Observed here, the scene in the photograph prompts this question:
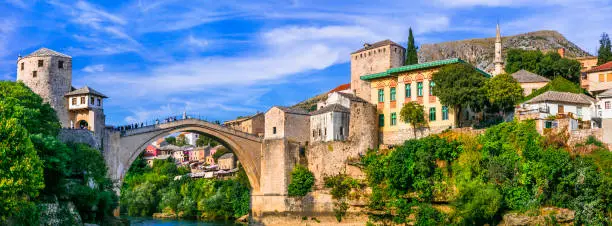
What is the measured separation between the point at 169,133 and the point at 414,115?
15935mm

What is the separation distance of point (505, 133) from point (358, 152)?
1059 cm

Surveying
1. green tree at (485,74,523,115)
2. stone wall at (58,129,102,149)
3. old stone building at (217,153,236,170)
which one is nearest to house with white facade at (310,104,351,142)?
green tree at (485,74,523,115)

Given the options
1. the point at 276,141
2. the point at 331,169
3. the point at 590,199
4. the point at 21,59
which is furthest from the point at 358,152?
the point at 21,59

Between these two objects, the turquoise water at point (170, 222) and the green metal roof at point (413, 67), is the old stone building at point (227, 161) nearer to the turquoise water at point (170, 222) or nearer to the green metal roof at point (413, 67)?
the turquoise water at point (170, 222)

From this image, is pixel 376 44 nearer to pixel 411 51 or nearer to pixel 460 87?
pixel 411 51

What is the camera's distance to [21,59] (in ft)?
125

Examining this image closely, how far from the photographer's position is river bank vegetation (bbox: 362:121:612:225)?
32156mm

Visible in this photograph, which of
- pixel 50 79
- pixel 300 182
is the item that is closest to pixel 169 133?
pixel 50 79

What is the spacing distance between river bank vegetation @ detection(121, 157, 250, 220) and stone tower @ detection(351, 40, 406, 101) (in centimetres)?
1157

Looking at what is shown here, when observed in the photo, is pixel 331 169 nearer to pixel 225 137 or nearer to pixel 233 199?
pixel 225 137

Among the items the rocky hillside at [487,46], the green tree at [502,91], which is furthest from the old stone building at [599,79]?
the rocky hillside at [487,46]

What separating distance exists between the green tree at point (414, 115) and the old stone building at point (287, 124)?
7.19 meters

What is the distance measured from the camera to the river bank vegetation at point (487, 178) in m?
32.2

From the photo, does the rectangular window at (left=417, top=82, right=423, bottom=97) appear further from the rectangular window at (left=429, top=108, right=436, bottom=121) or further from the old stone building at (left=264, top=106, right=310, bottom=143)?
the old stone building at (left=264, top=106, right=310, bottom=143)
